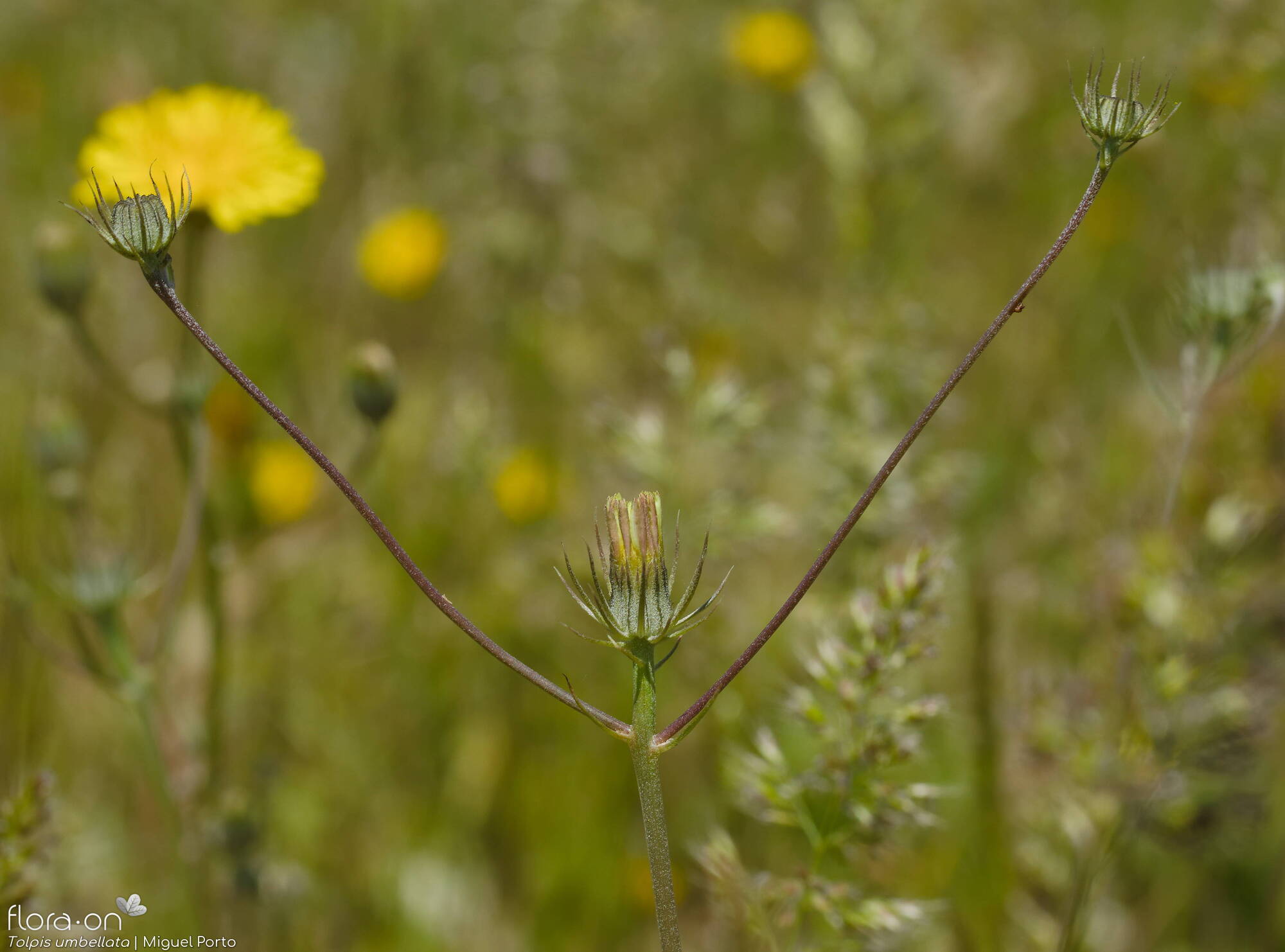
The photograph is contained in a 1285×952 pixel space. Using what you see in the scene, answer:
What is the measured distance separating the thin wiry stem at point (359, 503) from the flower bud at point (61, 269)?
1.07 meters

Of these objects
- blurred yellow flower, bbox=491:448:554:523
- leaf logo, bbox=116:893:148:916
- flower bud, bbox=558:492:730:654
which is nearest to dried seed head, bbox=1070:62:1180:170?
flower bud, bbox=558:492:730:654

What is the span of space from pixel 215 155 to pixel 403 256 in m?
1.93

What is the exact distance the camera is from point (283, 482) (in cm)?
312

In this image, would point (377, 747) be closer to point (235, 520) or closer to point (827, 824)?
point (235, 520)

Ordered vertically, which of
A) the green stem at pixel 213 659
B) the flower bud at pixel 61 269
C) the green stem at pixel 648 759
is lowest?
the green stem at pixel 648 759

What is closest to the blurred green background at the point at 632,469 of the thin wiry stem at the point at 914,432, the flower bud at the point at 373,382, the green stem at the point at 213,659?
the green stem at the point at 213,659

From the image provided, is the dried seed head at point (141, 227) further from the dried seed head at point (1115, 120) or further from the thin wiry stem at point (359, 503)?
the dried seed head at point (1115, 120)

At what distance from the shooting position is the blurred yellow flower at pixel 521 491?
282 cm

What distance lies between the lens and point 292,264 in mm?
4215

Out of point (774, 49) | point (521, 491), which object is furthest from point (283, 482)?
point (774, 49)

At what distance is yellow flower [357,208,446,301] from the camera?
12.2 ft

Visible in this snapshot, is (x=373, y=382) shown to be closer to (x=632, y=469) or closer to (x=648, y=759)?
(x=632, y=469)

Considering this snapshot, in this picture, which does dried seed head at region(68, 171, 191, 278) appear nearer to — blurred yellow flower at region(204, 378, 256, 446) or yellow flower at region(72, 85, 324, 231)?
yellow flower at region(72, 85, 324, 231)

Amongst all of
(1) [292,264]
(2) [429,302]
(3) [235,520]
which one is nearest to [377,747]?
(3) [235,520]
